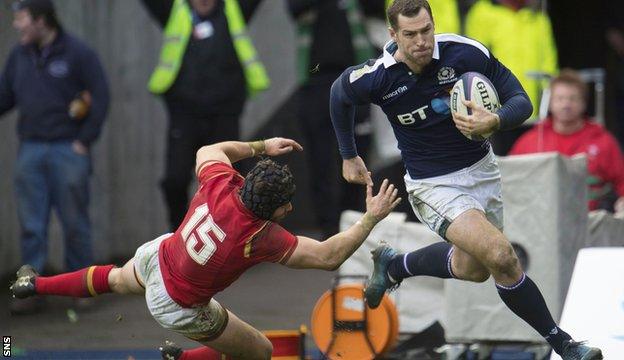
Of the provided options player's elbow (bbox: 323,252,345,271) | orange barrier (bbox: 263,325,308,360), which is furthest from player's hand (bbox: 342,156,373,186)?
orange barrier (bbox: 263,325,308,360)

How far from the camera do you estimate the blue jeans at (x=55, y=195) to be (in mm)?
12734

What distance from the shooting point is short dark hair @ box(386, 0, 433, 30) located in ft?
29.2

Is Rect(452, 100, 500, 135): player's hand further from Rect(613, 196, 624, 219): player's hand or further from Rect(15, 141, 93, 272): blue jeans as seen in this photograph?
Rect(15, 141, 93, 272): blue jeans

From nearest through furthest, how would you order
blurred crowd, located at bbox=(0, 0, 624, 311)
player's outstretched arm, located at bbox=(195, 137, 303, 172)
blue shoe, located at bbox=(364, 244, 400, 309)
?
1. player's outstretched arm, located at bbox=(195, 137, 303, 172)
2. blue shoe, located at bbox=(364, 244, 400, 309)
3. blurred crowd, located at bbox=(0, 0, 624, 311)

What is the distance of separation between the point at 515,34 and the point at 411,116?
14.6 feet

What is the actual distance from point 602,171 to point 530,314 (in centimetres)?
335

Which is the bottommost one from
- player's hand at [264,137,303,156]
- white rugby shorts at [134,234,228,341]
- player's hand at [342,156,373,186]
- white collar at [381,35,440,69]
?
white rugby shorts at [134,234,228,341]

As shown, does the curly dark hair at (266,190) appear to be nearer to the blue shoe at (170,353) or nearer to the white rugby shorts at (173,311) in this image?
the white rugby shorts at (173,311)

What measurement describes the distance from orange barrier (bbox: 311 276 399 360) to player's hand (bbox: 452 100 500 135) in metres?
2.00

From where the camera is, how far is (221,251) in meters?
8.72

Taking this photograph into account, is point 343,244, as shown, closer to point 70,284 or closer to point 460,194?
point 460,194

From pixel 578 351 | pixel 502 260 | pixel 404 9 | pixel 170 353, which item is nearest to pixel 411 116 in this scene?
pixel 404 9

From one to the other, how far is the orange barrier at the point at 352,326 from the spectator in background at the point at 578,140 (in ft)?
7.91

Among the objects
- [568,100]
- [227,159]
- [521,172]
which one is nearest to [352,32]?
[568,100]
